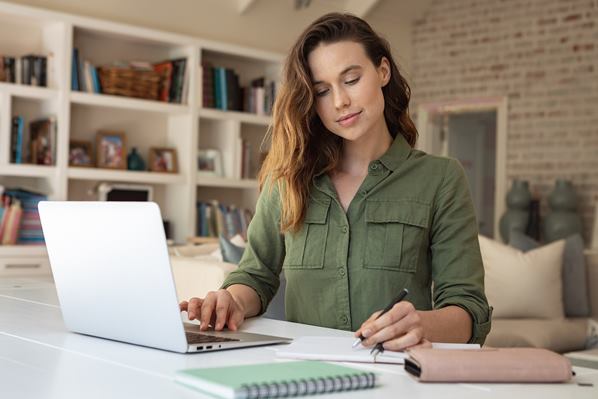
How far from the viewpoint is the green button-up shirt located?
2062 millimetres

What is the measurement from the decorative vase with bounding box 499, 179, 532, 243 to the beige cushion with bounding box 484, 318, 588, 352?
2196 mm

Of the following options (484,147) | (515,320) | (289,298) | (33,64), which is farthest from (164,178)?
(289,298)

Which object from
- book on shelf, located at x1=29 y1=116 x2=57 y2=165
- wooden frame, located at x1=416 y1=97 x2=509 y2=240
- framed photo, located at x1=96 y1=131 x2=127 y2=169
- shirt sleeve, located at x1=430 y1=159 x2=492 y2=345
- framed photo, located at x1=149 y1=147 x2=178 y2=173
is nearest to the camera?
shirt sleeve, located at x1=430 y1=159 x2=492 y2=345

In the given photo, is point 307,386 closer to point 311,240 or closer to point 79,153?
point 311,240

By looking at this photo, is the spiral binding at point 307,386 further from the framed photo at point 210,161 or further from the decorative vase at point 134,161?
the framed photo at point 210,161

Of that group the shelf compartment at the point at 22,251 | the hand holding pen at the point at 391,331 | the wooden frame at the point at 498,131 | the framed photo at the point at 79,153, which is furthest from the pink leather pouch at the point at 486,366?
the wooden frame at the point at 498,131

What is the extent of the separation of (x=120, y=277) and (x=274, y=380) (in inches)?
19.8

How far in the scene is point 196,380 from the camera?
3.76 ft

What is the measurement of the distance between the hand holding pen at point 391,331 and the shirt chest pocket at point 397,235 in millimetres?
574

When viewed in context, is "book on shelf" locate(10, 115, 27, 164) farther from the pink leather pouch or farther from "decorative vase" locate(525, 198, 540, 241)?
the pink leather pouch

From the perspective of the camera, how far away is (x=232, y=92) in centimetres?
714

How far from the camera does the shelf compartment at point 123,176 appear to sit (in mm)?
6223

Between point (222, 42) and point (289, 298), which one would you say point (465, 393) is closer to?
point (289, 298)

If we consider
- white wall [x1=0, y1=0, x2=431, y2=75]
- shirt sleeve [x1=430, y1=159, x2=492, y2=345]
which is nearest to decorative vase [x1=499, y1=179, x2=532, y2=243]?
white wall [x1=0, y1=0, x2=431, y2=75]
